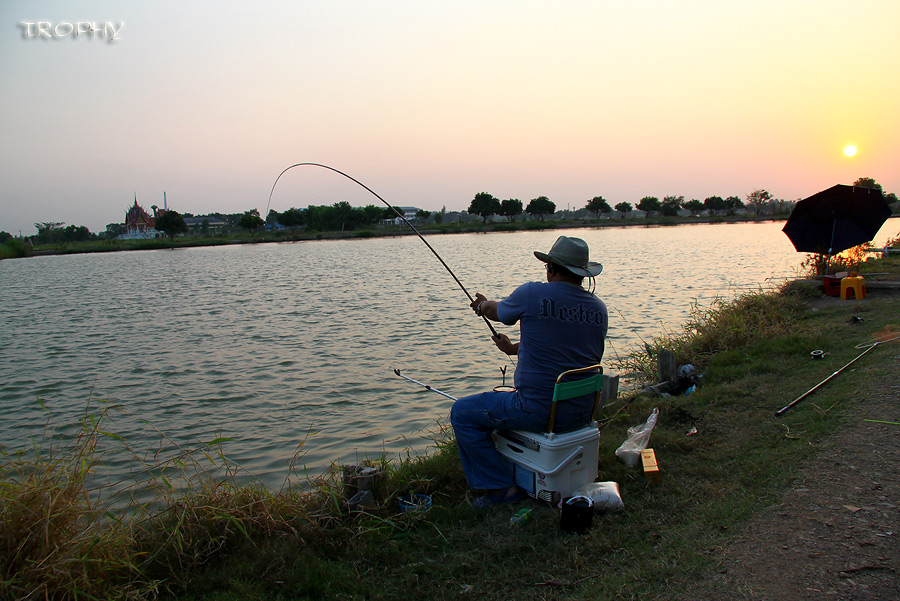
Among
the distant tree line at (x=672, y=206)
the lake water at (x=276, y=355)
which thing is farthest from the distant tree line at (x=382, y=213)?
the lake water at (x=276, y=355)

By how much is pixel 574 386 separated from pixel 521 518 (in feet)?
3.02

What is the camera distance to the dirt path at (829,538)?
8.89 feet

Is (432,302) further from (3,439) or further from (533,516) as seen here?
(533,516)

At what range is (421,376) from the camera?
9.50 m

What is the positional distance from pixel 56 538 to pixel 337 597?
1.63 meters

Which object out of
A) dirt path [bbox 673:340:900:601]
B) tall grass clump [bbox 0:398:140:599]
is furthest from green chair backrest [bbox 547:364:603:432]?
tall grass clump [bbox 0:398:140:599]

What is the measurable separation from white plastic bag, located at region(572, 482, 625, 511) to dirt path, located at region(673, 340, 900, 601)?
74 cm

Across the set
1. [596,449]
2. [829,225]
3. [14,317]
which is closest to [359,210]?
[14,317]

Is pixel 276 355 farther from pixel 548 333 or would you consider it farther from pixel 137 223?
Result: pixel 137 223

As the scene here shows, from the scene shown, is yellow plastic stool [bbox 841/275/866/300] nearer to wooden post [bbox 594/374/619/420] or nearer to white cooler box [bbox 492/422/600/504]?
wooden post [bbox 594/374/619/420]

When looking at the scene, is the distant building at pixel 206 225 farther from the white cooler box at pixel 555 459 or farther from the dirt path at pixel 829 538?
the dirt path at pixel 829 538

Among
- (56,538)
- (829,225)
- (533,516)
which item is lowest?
(533,516)

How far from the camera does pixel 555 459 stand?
12.3ft

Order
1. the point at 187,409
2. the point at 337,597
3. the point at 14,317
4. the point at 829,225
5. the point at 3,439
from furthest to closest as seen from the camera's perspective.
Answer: the point at 14,317 < the point at 829,225 < the point at 187,409 < the point at 3,439 < the point at 337,597
